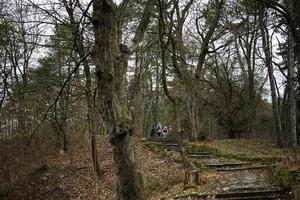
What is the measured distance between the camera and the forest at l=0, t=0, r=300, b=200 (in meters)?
5.11

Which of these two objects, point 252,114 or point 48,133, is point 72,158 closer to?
point 48,133

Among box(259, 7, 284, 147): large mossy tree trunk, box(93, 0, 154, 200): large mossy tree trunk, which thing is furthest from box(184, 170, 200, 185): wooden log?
box(259, 7, 284, 147): large mossy tree trunk

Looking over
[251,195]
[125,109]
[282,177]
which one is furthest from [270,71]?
[125,109]

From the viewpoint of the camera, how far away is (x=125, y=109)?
16.6 feet

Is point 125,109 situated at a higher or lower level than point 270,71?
lower

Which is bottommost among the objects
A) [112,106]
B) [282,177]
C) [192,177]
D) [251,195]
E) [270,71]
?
[251,195]

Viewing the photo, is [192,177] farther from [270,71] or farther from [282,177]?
[270,71]

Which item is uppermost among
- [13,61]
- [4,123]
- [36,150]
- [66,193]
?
[13,61]

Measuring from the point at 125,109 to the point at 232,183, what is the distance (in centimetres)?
689

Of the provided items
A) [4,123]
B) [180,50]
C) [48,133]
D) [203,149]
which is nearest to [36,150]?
[48,133]

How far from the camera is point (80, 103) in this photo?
51.7 ft

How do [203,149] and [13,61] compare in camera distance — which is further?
[13,61]

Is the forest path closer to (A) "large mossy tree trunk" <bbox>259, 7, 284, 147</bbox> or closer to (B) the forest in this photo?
(B) the forest

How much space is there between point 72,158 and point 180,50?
27.7 ft
